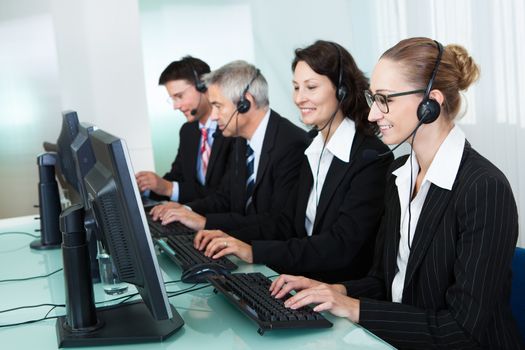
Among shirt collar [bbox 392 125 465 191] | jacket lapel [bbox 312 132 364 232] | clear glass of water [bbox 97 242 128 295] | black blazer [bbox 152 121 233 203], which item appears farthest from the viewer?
black blazer [bbox 152 121 233 203]

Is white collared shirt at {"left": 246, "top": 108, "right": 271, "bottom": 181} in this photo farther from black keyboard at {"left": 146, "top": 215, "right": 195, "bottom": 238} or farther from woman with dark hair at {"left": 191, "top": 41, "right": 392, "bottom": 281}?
black keyboard at {"left": 146, "top": 215, "right": 195, "bottom": 238}

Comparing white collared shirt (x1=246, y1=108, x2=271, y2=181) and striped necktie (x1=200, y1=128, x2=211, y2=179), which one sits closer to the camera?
white collared shirt (x1=246, y1=108, x2=271, y2=181)

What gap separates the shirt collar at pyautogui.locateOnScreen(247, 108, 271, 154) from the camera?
2.87 meters

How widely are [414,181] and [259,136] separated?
1187 mm

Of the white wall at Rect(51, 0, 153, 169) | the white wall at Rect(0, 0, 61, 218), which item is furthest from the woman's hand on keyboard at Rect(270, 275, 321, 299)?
the white wall at Rect(0, 0, 61, 218)

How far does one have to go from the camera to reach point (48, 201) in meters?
2.34

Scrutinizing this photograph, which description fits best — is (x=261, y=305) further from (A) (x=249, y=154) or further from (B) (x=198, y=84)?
(B) (x=198, y=84)

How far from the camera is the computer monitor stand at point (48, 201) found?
7.64 feet

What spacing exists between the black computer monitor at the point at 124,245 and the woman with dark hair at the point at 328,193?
1.81 ft

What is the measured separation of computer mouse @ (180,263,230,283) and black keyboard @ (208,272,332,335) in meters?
0.06

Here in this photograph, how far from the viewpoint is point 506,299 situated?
5.17 feet

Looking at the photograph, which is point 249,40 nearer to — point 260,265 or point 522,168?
point 522,168

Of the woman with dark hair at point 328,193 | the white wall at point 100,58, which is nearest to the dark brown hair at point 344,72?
the woman with dark hair at point 328,193

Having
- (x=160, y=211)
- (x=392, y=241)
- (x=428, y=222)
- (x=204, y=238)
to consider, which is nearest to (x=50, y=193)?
(x=160, y=211)
